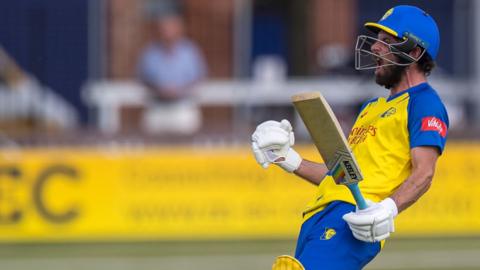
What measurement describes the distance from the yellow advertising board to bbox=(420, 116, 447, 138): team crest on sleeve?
7117 mm

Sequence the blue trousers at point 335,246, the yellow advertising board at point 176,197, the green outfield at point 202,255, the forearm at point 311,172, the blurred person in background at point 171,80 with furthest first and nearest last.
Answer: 1. the blurred person in background at point 171,80
2. the yellow advertising board at point 176,197
3. the green outfield at point 202,255
4. the forearm at point 311,172
5. the blue trousers at point 335,246

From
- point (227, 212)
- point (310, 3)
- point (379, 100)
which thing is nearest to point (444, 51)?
point (310, 3)

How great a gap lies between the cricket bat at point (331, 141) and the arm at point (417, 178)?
0.20m

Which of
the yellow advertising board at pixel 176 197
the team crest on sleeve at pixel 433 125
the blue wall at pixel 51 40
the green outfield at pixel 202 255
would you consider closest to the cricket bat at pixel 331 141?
the team crest on sleeve at pixel 433 125

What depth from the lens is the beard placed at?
5242 mm

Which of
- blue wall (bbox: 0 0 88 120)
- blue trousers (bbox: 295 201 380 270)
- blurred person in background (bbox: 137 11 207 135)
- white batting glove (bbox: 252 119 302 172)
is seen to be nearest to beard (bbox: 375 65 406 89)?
white batting glove (bbox: 252 119 302 172)

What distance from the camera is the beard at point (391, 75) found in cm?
524

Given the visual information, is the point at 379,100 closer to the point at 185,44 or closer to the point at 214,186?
the point at 214,186

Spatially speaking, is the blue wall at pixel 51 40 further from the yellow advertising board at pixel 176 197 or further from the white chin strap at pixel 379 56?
the white chin strap at pixel 379 56

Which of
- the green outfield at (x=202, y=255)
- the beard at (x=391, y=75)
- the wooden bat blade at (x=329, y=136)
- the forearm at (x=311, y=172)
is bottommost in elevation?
the green outfield at (x=202, y=255)

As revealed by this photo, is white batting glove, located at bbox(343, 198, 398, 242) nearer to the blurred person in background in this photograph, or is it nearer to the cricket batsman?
the cricket batsman

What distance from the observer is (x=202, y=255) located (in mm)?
11055

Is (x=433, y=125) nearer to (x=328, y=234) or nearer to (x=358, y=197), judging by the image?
(x=358, y=197)

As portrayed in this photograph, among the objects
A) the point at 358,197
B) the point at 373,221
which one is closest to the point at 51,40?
the point at 358,197
